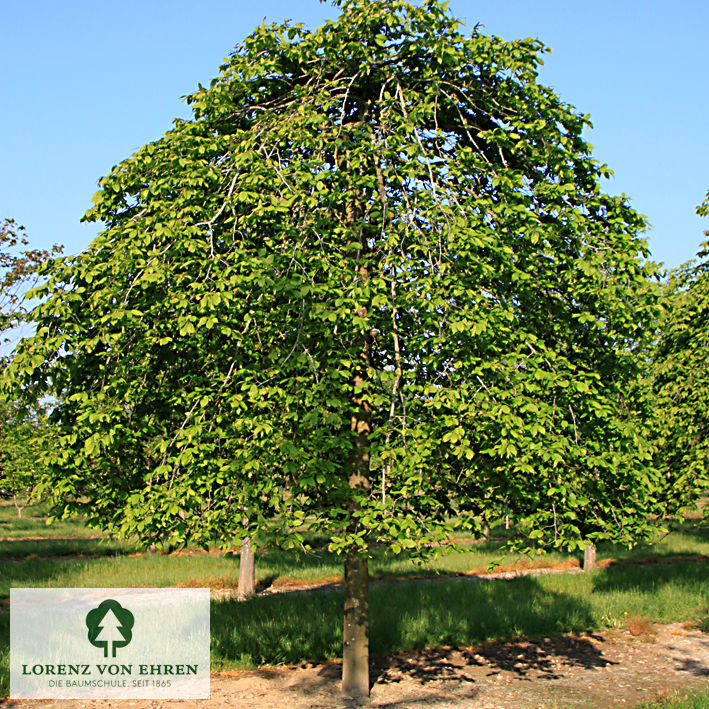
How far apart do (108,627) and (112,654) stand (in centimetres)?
78

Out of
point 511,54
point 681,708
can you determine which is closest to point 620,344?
point 511,54

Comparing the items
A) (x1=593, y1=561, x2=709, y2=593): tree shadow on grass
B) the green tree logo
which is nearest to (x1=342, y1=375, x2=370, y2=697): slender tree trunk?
the green tree logo

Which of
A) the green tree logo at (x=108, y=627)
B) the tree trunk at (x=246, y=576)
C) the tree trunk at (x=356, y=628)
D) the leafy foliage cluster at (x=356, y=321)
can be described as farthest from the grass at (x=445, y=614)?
the leafy foliage cluster at (x=356, y=321)

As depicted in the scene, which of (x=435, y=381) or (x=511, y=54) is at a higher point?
(x=511, y=54)

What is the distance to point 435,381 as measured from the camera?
270 inches

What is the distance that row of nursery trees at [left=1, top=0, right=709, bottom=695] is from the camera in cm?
640

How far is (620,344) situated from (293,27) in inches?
205

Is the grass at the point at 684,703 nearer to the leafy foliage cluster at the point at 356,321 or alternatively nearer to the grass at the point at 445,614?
the leafy foliage cluster at the point at 356,321

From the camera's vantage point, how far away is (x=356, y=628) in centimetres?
832

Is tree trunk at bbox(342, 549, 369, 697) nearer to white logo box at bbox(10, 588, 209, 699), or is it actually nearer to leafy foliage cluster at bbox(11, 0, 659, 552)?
leafy foliage cluster at bbox(11, 0, 659, 552)

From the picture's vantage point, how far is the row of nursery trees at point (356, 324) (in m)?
6.40

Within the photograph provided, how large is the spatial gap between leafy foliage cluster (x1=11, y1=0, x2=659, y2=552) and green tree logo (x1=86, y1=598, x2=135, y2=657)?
451cm

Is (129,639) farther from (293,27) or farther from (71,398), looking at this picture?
(293,27)

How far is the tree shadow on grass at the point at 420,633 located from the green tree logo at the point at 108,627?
1.42 m
